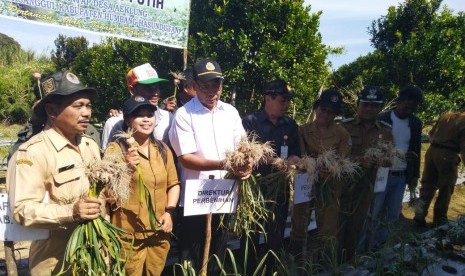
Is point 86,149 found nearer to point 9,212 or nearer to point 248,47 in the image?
point 9,212

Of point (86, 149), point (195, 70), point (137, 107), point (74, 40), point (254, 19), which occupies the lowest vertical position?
point (86, 149)

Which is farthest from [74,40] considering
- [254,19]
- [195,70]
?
[195,70]

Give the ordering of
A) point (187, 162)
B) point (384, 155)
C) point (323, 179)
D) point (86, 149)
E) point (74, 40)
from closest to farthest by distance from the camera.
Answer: point (86, 149), point (187, 162), point (323, 179), point (384, 155), point (74, 40)

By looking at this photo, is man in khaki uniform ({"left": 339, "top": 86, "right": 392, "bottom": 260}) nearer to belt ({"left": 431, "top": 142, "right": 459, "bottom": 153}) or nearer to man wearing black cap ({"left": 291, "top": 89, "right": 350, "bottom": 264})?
man wearing black cap ({"left": 291, "top": 89, "right": 350, "bottom": 264})

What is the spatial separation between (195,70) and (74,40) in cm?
2344

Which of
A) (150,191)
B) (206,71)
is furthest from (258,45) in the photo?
(150,191)

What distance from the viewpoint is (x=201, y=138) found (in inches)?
128

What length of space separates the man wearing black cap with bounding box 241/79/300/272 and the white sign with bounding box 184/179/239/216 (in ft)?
1.56

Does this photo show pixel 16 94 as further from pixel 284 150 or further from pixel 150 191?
pixel 150 191

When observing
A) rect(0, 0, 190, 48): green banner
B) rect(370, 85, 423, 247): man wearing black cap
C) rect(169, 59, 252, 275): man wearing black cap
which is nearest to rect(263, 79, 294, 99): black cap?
rect(169, 59, 252, 275): man wearing black cap

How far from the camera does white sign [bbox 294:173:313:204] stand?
3330 mm

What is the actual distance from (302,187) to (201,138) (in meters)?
0.86

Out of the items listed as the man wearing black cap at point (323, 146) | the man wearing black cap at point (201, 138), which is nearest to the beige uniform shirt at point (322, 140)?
the man wearing black cap at point (323, 146)

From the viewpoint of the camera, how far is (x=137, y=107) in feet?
9.62
